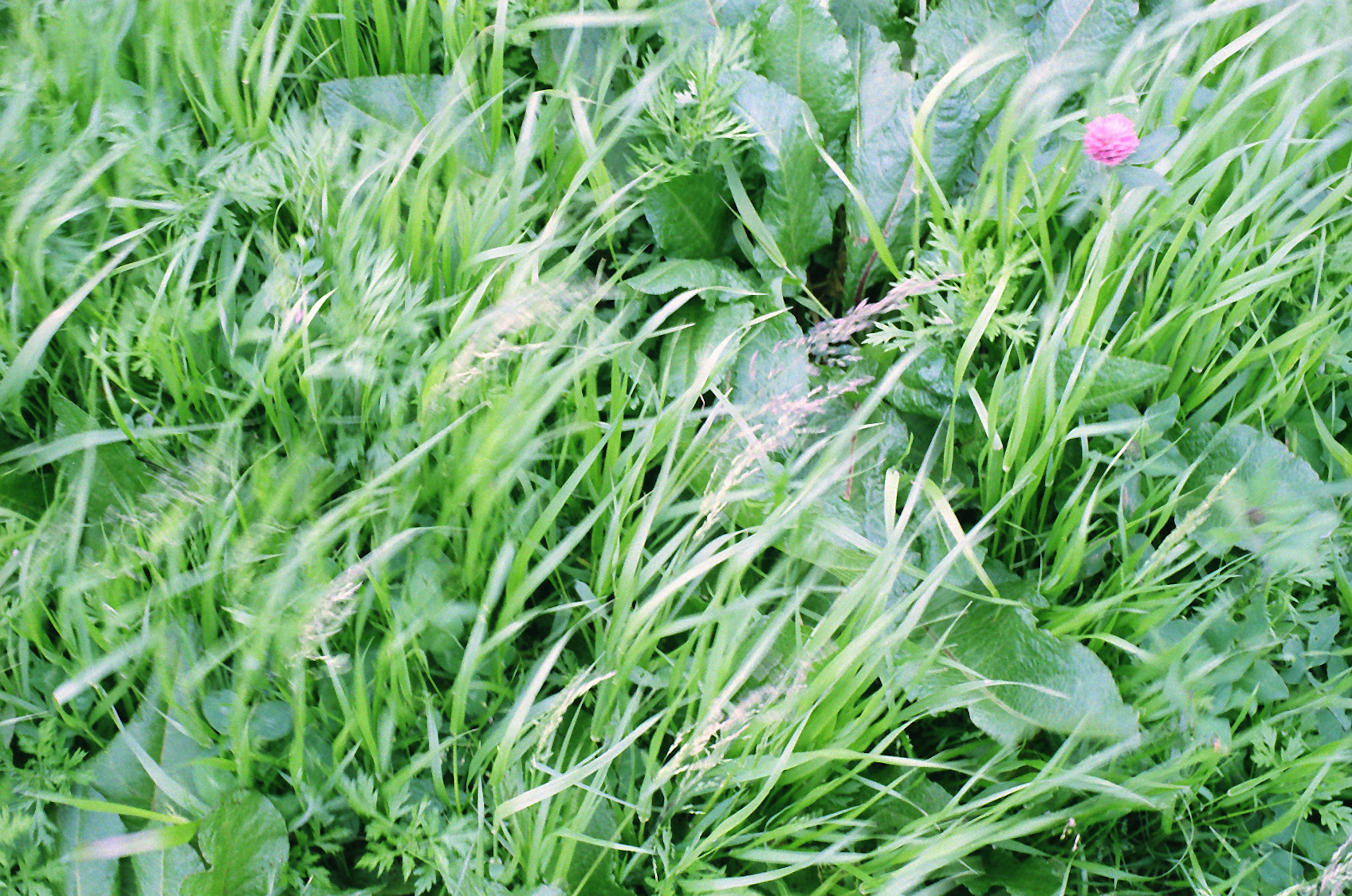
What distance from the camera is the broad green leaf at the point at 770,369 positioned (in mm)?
1479

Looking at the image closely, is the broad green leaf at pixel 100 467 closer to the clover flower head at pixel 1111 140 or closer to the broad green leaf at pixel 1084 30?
the clover flower head at pixel 1111 140

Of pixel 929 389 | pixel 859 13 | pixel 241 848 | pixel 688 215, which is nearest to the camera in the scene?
pixel 241 848

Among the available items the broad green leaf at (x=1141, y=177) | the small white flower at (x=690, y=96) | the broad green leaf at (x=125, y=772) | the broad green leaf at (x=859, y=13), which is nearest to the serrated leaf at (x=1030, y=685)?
the broad green leaf at (x=1141, y=177)

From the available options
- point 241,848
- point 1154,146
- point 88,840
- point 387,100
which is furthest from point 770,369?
point 88,840

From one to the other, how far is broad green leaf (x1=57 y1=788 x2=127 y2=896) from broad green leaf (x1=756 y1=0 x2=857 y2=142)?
1.58 meters

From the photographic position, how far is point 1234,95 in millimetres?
1658

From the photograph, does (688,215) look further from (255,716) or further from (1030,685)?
(255,716)

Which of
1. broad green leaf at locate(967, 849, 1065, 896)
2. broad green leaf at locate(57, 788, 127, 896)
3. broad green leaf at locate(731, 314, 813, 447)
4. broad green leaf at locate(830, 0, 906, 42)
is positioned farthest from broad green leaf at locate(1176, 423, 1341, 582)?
broad green leaf at locate(57, 788, 127, 896)

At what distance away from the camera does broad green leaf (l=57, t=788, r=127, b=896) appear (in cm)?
113

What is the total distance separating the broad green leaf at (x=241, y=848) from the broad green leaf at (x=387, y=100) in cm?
112

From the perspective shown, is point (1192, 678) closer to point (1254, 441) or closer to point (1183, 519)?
point (1183, 519)

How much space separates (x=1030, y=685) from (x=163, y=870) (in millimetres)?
1190

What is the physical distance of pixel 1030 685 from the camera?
4.19ft

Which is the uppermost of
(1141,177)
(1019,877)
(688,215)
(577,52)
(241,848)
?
(577,52)
